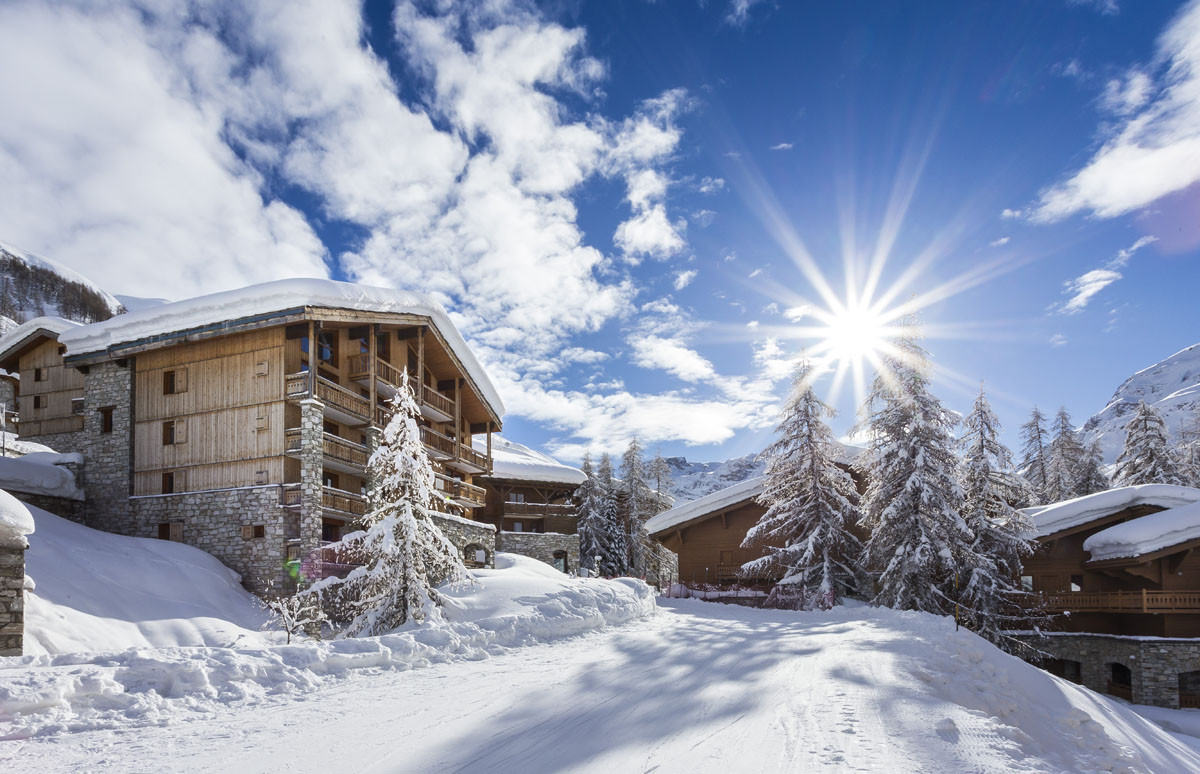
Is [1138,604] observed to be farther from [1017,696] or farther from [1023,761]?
[1023,761]

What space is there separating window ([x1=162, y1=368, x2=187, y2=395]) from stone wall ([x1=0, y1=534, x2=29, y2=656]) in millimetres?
12258

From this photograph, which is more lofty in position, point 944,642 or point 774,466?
point 774,466

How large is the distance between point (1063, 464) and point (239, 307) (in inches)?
1704

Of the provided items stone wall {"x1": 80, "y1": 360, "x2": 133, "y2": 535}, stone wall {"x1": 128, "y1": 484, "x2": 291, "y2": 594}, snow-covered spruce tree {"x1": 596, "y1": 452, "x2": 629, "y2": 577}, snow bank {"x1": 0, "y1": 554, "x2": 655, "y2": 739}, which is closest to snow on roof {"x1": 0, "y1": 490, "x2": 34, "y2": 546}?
snow bank {"x1": 0, "y1": 554, "x2": 655, "y2": 739}

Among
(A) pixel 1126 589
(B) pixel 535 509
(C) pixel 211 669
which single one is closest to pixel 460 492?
(B) pixel 535 509

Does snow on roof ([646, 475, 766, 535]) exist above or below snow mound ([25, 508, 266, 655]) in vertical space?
above

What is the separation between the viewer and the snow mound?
40.1ft

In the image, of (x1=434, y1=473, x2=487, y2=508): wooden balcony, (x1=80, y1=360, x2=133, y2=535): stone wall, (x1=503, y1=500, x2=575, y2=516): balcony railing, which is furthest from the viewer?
(x1=503, y1=500, x2=575, y2=516): balcony railing

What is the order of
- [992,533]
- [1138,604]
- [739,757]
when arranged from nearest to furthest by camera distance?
1. [739,757]
2. [1138,604]
3. [992,533]

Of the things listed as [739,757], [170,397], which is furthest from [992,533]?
Answer: [170,397]

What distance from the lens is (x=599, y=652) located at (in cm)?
1101

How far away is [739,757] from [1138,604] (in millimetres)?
21758

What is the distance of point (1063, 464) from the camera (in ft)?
132

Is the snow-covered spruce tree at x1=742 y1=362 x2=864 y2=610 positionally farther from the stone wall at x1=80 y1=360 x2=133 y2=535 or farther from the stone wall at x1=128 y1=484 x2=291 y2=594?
the stone wall at x1=80 y1=360 x2=133 y2=535
